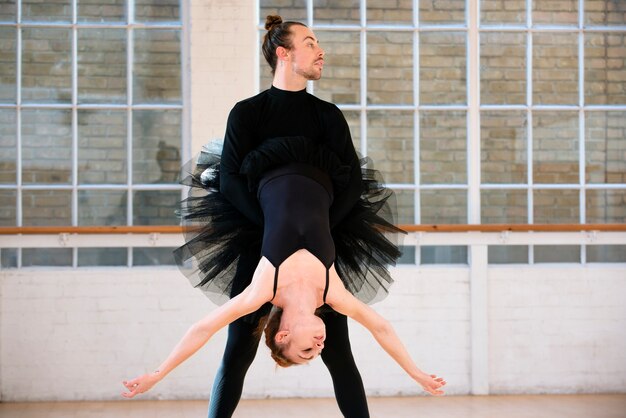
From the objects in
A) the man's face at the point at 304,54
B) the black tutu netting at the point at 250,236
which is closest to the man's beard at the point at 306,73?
the man's face at the point at 304,54

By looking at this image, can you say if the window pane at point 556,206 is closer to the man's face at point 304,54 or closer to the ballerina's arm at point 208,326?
the man's face at point 304,54

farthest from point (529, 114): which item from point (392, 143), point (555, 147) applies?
point (392, 143)

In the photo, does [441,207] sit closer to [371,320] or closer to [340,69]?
[340,69]

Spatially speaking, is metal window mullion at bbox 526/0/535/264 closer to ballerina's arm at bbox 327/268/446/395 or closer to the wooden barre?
the wooden barre

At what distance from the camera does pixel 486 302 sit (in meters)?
5.53

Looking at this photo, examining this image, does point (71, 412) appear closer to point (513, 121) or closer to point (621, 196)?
point (513, 121)

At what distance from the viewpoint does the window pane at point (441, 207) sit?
221 inches

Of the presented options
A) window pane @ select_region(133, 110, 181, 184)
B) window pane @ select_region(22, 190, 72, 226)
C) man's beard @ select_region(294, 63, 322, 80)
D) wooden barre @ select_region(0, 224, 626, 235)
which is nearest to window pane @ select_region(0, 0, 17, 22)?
window pane @ select_region(133, 110, 181, 184)

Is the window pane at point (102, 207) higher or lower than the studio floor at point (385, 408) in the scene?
higher

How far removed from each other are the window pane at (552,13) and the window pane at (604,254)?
134 centimetres

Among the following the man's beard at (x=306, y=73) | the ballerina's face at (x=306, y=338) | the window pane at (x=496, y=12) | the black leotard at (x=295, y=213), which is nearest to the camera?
the ballerina's face at (x=306, y=338)

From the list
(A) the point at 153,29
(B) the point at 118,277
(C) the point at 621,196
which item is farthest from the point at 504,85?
(B) the point at 118,277

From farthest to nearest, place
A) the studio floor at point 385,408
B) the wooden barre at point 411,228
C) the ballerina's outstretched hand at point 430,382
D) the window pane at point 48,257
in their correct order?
the window pane at point 48,257
the wooden barre at point 411,228
the studio floor at point 385,408
the ballerina's outstretched hand at point 430,382

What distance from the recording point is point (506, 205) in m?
5.66
